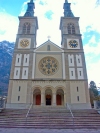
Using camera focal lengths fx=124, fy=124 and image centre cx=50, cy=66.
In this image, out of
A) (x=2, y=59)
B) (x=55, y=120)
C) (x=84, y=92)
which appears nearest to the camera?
(x=55, y=120)

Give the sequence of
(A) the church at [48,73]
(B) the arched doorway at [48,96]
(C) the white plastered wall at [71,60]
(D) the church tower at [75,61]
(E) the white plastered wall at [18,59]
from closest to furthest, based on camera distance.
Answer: (A) the church at [48,73] < (D) the church tower at [75,61] < (B) the arched doorway at [48,96] < (E) the white plastered wall at [18,59] < (C) the white plastered wall at [71,60]

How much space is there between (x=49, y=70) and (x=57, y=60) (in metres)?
2.64

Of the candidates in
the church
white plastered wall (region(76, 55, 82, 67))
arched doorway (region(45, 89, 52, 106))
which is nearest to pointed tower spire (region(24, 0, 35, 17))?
the church

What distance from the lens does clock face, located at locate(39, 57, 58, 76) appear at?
22.9 m

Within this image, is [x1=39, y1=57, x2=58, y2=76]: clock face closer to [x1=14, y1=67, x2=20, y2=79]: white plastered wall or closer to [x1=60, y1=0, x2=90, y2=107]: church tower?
[x1=60, y1=0, x2=90, y2=107]: church tower

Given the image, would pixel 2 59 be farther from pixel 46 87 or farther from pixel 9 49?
pixel 46 87

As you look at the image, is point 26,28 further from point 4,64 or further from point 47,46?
point 4,64

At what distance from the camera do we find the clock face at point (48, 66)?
22.9 meters

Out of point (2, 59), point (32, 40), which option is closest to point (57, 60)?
point (32, 40)

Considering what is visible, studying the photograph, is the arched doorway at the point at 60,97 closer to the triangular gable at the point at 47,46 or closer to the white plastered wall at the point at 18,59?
the triangular gable at the point at 47,46

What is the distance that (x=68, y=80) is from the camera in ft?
71.8

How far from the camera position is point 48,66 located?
23672 millimetres

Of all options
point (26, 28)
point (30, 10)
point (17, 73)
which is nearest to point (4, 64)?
point (30, 10)

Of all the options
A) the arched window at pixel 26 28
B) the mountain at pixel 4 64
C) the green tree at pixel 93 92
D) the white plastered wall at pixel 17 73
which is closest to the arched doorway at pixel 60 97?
the white plastered wall at pixel 17 73
